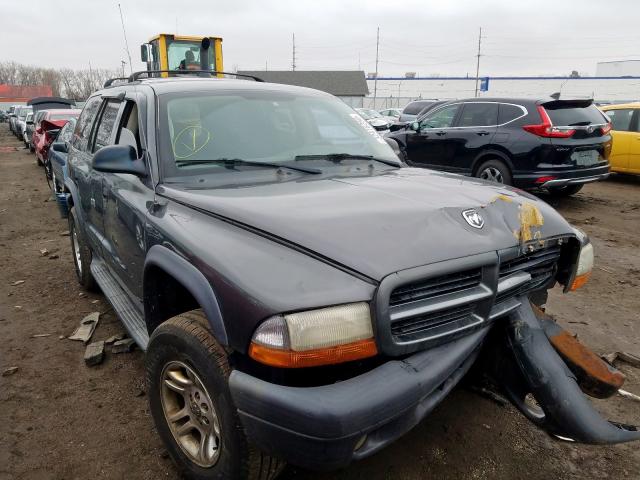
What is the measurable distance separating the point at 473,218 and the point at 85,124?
3.78 metres

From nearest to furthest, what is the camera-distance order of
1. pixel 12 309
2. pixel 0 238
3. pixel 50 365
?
pixel 50 365 → pixel 12 309 → pixel 0 238

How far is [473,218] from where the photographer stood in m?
2.15

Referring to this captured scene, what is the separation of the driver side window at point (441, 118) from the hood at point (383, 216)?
687cm

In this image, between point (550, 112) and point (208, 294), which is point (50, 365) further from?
point (550, 112)

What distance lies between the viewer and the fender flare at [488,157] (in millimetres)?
8009

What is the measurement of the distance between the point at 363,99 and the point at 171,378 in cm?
5767

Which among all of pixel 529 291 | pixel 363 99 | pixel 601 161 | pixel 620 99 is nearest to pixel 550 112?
pixel 601 161

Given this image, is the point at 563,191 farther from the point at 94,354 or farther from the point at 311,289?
the point at 311,289

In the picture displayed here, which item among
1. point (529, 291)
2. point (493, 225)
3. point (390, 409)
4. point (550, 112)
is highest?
point (550, 112)

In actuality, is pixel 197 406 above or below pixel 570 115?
below

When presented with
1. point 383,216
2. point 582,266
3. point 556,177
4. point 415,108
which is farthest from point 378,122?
point 415,108

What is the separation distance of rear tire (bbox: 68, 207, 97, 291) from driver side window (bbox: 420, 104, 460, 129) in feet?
21.7

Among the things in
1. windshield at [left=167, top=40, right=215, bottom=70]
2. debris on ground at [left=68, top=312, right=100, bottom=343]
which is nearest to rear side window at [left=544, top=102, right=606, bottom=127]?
debris on ground at [left=68, top=312, right=100, bottom=343]

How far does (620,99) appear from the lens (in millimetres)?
46125
